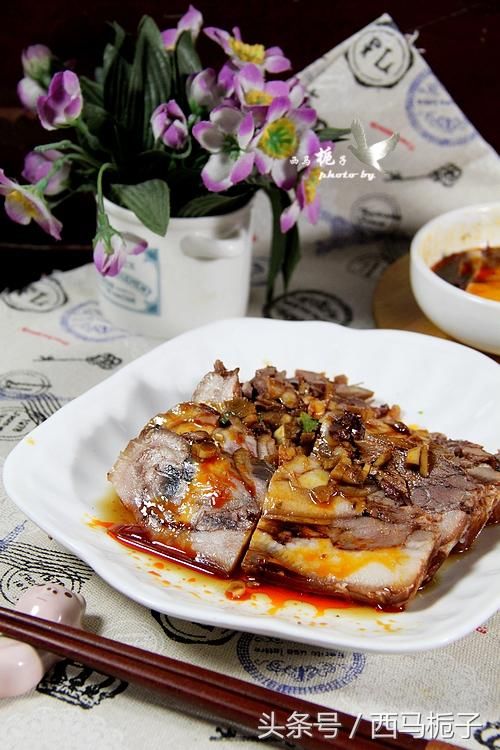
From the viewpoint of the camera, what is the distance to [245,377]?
304cm

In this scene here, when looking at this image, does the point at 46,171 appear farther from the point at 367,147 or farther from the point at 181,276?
the point at 367,147

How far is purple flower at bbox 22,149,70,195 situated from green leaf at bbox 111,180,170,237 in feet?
0.73

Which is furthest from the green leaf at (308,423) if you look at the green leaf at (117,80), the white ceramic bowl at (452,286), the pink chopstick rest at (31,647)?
the green leaf at (117,80)

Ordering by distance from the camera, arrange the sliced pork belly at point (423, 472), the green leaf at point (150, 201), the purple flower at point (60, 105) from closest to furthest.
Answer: the sliced pork belly at point (423, 472) < the purple flower at point (60, 105) < the green leaf at point (150, 201)

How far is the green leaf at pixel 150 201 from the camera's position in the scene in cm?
313

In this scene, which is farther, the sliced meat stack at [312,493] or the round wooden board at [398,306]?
the round wooden board at [398,306]

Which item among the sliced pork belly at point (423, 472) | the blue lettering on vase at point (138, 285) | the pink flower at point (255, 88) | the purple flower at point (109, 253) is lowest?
the blue lettering on vase at point (138, 285)

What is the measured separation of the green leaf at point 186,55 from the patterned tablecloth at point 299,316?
687 millimetres

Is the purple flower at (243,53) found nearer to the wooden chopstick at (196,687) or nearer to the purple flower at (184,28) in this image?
the purple flower at (184,28)

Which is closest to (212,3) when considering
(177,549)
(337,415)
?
(337,415)

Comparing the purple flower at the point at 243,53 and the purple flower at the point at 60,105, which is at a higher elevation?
the purple flower at the point at 243,53

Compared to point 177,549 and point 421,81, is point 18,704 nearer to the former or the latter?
point 177,549

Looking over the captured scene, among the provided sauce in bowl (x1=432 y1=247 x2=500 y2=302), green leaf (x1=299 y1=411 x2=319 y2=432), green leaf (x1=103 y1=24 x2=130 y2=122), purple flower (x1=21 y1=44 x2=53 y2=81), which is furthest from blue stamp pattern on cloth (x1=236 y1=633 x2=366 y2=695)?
purple flower (x1=21 y1=44 x2=53 y2=81)

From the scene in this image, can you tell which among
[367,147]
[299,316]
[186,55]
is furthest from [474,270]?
[186,55]
